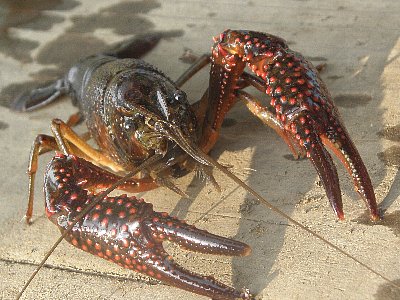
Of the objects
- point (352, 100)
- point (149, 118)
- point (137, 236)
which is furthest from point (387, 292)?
point (352, 100)

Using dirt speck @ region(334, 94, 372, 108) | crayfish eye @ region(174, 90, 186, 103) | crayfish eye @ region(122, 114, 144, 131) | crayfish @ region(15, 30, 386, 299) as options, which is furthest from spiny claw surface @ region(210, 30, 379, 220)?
dirt speck @ region(334, 94, 372, 108)

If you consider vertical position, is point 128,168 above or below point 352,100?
below

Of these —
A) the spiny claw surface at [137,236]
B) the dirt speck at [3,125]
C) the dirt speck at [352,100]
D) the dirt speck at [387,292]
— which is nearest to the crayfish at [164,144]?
the spiny claw surface at [137,236]

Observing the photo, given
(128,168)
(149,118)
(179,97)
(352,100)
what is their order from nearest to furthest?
(149,118)
(179,97)
(128,168)
(352,100)

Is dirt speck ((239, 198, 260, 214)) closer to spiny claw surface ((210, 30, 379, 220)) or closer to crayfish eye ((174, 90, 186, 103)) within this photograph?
spiny claw surface ((210, 30, 379, 220))

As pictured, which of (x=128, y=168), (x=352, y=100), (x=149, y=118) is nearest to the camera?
(x=149, y=118)

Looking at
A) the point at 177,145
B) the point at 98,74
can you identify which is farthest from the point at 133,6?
the point at 177,145

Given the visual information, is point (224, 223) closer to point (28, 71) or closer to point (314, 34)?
point (314, 34)

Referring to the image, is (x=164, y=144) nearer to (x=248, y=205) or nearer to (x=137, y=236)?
(x=248, y=205)

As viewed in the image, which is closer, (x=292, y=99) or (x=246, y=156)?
(x=292, y=99)
